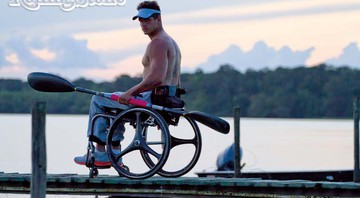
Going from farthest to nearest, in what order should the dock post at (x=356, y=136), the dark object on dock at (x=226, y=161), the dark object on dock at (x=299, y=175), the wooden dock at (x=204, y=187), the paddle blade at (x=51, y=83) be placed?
the dark object on dock at (x=226, y=161)
the dark object on dock at (x=299, y=175)
the dock post at (x=356, y=136)
the wooden dock at (x=204, y=187)
the paddle blade at (x=51, y=83)

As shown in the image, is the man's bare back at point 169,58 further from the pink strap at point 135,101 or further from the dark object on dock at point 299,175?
the dark object on dock at point 299,175

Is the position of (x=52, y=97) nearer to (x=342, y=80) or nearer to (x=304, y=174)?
(x=342, y=80)

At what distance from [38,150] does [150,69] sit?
4.77ft

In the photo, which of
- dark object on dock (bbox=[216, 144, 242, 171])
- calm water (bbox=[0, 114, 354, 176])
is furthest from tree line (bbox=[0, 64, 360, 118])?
dark object on dock (bbox=[216, 144, 242, 171])

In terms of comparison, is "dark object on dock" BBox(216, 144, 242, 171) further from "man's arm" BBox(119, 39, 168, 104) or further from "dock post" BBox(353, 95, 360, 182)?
"man's arm" BBox(119, 39, 168, 104)

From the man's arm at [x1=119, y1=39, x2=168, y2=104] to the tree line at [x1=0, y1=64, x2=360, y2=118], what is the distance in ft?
242

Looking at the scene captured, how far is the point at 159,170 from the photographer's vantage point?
12.2 m

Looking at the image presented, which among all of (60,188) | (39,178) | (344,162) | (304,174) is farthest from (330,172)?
(344,162)

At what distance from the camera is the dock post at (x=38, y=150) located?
11023mm

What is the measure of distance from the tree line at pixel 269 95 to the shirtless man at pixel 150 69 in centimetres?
7346

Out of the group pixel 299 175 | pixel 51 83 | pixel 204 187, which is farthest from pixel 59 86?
pixel 299 175

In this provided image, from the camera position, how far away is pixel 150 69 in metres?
11.9

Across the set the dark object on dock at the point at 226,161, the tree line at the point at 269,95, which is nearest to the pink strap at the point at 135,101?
the dark object on dock at the point at 226,161

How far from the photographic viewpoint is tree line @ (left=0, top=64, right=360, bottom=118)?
89.3 meters
